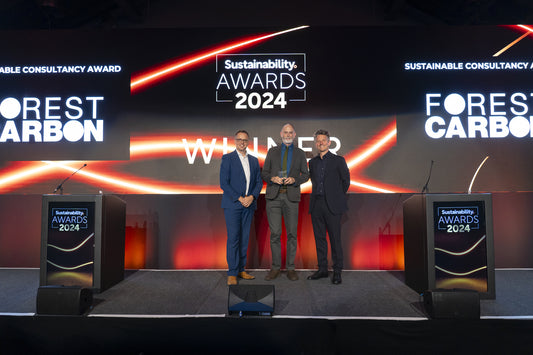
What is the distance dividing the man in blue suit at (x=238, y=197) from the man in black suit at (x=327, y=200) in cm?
69

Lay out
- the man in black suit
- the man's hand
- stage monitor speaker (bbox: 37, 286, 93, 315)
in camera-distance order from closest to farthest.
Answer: stage monitor speaker (bbox: 37, 286, 93, 315) → the man's hand → the man in black suit

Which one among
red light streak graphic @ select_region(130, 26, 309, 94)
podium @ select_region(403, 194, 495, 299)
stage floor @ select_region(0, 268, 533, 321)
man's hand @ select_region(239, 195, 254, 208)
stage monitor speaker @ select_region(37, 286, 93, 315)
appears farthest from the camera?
red light streak graphic @ select_region(130, 26, 309, 94)

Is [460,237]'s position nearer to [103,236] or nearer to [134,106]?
[103,236]

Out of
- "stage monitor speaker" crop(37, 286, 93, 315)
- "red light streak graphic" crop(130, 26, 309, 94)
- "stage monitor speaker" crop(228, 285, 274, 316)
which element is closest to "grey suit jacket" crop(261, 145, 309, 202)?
"stage monitor speaker" crop(228, 285, 274, 316)

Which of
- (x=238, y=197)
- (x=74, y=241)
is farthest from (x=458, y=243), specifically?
(x=74, y=241)

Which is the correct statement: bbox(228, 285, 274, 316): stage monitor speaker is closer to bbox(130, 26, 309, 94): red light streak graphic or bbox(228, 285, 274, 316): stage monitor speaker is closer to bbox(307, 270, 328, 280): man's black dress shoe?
bbox(307, 270, 328, 280): man's black dress shoe

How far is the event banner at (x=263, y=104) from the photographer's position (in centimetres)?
487

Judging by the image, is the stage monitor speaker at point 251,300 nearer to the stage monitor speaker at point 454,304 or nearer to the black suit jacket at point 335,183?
the stage monitor speaker at point 454,304

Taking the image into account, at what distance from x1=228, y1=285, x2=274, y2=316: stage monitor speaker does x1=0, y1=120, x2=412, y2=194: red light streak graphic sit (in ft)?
7.45

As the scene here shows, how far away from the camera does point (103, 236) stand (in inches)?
144

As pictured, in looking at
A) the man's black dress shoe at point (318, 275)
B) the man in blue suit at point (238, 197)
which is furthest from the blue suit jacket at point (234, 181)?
the man's black dress shoe at point (318, 275)

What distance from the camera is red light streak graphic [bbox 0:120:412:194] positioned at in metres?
4.86

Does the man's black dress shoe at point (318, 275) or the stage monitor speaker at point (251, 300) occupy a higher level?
the stage monitor speaker at point (251, 300)

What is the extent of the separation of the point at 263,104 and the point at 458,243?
2.92m
